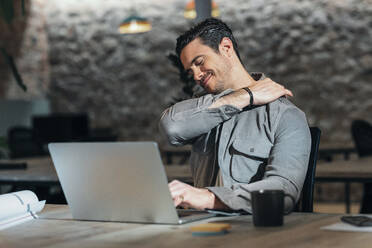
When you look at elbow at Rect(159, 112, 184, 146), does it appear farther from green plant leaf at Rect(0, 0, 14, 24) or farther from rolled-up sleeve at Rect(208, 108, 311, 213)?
green plant leaf at Rect(0, 0, 14, 24)

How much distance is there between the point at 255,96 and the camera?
6.88 feet

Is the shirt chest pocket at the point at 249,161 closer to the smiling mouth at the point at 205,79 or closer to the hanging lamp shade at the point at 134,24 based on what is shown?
the smiling mouth at the point at 205,79

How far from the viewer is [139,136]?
901cm

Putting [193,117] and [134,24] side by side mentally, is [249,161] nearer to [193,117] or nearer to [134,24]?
[193,117]

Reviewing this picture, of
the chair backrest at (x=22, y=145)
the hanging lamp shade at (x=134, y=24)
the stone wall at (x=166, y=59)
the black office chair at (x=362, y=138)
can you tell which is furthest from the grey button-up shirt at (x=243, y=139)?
the stone wall at (x=166, y=59)

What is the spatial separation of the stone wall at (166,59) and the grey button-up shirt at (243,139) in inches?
229

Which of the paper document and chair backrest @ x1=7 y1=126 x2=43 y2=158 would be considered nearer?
the paper document

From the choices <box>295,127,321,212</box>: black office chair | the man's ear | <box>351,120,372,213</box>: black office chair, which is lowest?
<box>351,120,372,213</box>: black office chair

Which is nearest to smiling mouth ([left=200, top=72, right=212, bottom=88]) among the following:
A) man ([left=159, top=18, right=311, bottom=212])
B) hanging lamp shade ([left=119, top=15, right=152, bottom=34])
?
man ([left=159, top=18, right=311, bottom=212])

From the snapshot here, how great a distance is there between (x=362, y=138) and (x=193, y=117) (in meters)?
2.71

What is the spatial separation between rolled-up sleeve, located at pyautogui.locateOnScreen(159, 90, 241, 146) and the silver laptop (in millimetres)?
413

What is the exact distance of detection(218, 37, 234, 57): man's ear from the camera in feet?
7.38

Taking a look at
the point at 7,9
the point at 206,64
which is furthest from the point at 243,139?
the point at 7,9

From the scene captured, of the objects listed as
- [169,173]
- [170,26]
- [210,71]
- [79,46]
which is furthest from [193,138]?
[79,46]
